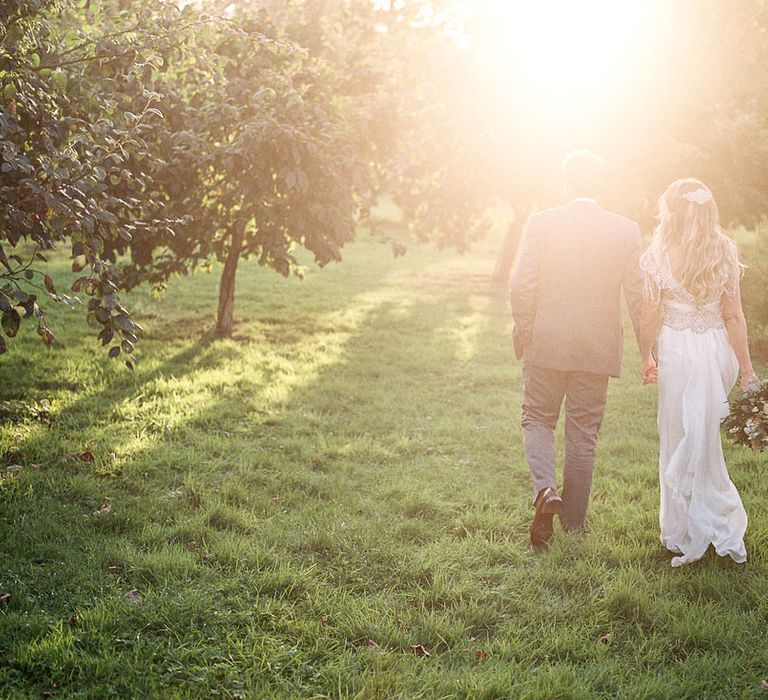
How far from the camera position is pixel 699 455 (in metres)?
4.73

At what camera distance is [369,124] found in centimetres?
1099

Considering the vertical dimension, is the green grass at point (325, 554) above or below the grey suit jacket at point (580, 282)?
below

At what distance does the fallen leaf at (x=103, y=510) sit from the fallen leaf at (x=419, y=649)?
96.9 inches

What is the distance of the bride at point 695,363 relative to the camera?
4.69 m

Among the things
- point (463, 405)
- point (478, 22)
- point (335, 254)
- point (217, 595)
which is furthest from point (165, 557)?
point (478, 22)

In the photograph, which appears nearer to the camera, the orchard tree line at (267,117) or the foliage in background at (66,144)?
the foliage in background at (66,144)

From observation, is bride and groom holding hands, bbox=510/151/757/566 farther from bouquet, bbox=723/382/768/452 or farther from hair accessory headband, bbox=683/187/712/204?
bouquet, bbox=723/382/768/452

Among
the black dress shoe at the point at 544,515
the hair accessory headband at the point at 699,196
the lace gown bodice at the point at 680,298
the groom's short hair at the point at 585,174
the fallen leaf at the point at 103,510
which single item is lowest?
the fallen leaf at the point at 103,510

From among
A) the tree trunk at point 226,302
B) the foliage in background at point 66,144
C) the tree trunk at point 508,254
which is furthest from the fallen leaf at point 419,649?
the tree trunk at point 508,254

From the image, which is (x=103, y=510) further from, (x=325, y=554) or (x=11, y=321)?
(x=11, y=321)

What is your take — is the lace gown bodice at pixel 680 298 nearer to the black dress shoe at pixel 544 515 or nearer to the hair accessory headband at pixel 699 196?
the hair accessory headband at pixel 699 196

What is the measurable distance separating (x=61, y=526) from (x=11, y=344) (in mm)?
5134

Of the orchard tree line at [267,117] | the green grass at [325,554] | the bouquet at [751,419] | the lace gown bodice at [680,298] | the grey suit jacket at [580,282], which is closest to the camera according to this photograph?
the green grass at [325,554]

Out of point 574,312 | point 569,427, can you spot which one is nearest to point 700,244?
point 574,312
